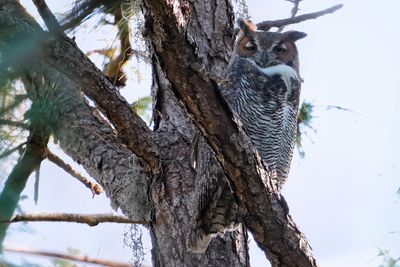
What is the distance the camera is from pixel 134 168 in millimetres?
2656

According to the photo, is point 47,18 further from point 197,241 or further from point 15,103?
point 197,241

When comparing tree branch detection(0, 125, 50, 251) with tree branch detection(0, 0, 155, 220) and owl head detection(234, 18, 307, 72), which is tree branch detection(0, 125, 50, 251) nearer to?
tree branch detection(0, 0, 155, 220)

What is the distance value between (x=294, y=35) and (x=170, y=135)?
3.04ft

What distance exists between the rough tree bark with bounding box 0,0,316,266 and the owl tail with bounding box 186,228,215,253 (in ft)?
0.18

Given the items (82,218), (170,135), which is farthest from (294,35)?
(82,218)

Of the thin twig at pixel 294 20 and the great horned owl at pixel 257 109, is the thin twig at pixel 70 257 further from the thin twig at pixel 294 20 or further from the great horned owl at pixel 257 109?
the thin twig at pixel 294 20

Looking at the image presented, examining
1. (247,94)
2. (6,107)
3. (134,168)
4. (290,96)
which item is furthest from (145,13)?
(290,96)

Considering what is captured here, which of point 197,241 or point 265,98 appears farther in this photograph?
point 265,98

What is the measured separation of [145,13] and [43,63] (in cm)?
28

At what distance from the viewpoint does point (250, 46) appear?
3330 mm

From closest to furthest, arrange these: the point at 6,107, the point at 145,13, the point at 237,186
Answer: the point at 6,107
the point at 145,13
the point at 237,186

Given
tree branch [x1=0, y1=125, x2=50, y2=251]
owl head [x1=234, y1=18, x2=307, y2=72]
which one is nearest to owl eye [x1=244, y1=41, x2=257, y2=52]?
owl head [x1=234, y1=18, x2=307, y2=72]

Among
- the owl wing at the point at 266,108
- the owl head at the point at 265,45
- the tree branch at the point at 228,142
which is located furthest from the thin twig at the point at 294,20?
the tree branch at the point at 228,142

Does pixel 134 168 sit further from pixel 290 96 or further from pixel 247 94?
pixel 290 96
